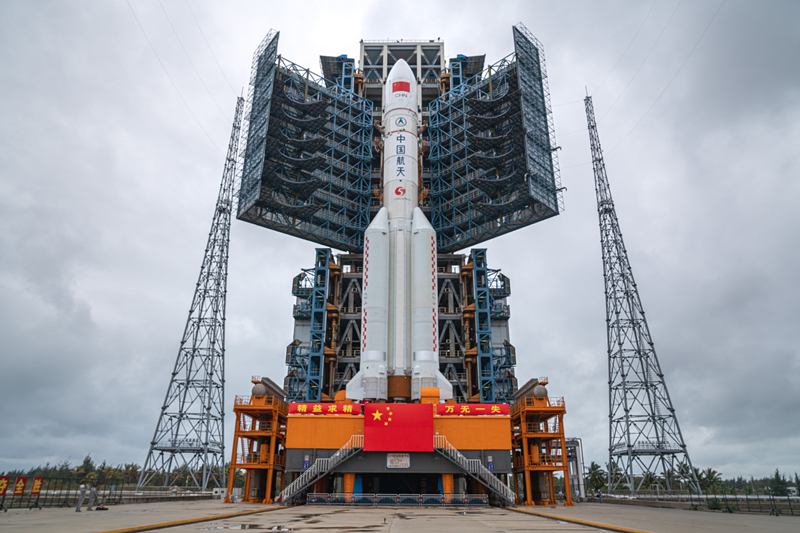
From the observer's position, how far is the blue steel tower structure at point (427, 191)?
5353 centimetres

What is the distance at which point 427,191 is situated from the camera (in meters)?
59.8

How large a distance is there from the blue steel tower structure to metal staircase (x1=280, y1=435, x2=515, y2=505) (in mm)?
17807

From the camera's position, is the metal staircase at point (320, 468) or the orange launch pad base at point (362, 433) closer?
the metal staircase at point (320, 468)

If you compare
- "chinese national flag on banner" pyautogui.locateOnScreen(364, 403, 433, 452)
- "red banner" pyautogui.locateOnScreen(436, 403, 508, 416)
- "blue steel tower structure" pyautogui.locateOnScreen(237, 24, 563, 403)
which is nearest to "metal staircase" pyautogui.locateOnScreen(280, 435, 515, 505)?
"chinese national flag on banner" pyautogui.locateOnScreen(364, 403, 433, 452)

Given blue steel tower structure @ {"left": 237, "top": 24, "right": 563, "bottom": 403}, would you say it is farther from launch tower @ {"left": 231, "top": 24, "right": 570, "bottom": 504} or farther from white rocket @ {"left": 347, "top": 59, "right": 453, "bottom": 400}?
white rocket @ {"left": 347, "top": 59, "right": 453, "bottom": 400}

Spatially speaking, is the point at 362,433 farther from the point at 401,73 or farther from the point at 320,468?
the point at 401,73

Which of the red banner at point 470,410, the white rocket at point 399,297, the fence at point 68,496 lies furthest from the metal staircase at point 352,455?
the fence at point 68,496

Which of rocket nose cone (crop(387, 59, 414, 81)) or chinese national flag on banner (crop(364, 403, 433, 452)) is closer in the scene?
chinese national flag on banner (crop(364, 403, 433, 452))

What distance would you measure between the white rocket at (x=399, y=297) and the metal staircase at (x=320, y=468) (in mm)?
6243

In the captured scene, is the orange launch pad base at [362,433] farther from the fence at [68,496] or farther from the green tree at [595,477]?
the green tree at [595,477]

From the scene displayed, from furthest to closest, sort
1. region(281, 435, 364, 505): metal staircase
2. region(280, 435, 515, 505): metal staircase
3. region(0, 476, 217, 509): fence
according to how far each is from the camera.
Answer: region(280, 435, 515, 505): metal staircase → region(281, 435, 364, 505): metal staircase → region(0, 476, 217, 509): fence

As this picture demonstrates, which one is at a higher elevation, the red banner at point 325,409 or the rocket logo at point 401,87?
the rocket logo at point 401,87

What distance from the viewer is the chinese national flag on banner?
1318 inches

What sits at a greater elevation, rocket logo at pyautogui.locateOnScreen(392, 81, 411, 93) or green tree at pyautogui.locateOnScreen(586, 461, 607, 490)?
rocket logo at pyautogui.locateOnScreen(392, 81, 411, 93)
